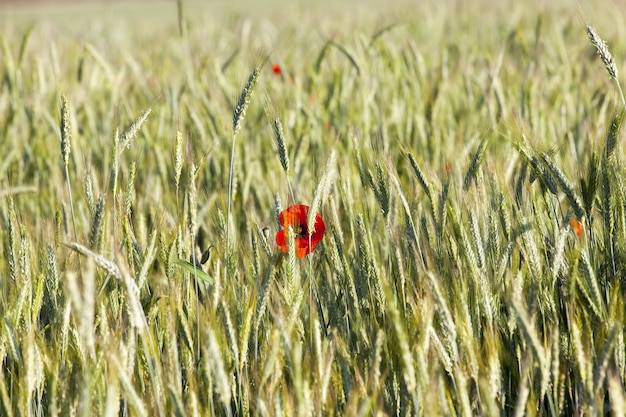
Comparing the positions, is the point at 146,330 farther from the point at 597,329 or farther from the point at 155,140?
the point at 155,140

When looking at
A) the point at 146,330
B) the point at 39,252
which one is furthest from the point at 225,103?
the point at 146,330

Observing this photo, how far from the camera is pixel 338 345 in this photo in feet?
3.40

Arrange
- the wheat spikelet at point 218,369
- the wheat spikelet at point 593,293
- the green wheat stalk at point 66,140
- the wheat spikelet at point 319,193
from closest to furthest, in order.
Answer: the wheat spikelet at point 218,369 → the wheat spikelet at point 593,293 → the wheat spikelet at point 319,193 → the green wheat stalk at point 66,140

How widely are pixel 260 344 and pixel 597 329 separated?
492 millimetres

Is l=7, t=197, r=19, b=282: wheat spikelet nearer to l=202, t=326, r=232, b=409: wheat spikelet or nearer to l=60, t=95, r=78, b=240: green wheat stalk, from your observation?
l=60, t=95, r=78, b=240: green wheat stalk

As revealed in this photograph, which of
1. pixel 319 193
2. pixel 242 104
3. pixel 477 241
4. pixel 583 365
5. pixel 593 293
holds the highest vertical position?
pixel 242 104

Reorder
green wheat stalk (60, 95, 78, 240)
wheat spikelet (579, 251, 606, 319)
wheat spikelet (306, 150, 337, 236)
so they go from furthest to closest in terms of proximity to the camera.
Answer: green wheat stalk (60, 95, 78, 240) < wheat spikelet (306, 150, 337, 236) < wheat spikelet (579, 251, 606, 319)

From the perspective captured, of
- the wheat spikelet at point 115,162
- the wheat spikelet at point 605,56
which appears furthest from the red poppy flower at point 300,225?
the wheat spikelet at point 605,56

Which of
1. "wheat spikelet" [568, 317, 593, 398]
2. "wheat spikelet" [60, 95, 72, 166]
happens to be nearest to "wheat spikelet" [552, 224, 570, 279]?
"wheat spikelet" [568, 317, 593, 398]

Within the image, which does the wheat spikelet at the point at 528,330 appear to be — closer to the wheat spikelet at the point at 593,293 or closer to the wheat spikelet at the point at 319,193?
the wheat spikelet at the point at 593,293

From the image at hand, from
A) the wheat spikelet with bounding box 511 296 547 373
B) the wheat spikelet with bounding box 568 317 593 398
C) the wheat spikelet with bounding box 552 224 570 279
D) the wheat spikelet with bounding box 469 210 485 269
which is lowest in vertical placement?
the wheat spikelet with bounding box 568 317 593 398

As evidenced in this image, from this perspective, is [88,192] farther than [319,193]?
Yes

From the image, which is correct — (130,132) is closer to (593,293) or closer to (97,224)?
(97,224)

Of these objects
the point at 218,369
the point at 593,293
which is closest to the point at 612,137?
the point at 593,293
